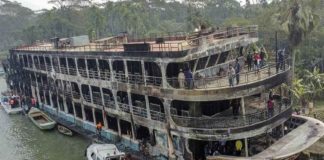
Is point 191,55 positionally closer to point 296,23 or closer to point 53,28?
point 296,23

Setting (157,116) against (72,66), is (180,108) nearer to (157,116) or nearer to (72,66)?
(157,116)

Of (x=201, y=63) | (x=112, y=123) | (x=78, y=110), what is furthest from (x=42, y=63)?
(x=201, y=63)

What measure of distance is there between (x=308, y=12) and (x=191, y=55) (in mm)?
18746

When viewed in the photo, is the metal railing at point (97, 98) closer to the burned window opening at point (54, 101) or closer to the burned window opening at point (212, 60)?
the burned window opening at point (54, 101)

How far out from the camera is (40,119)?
46375mm

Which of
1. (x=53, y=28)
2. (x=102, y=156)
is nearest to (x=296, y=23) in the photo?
(x=102, y=156)

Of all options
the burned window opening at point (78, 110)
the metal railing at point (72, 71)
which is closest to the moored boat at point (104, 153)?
the burned window opening at point (78, 110)

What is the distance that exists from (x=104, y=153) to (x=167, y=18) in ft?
293

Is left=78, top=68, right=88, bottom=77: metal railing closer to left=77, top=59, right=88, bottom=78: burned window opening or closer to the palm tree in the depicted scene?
left=77, top=59, right=88, bottom=78: burned window opening

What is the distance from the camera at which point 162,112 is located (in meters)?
28.7

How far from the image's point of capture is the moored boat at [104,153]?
28875 millimetres

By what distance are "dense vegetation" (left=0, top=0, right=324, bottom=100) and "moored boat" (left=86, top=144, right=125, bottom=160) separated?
21453mm

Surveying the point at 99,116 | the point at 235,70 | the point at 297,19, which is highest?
the point at 297,19

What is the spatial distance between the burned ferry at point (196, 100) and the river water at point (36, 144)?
137 inches
